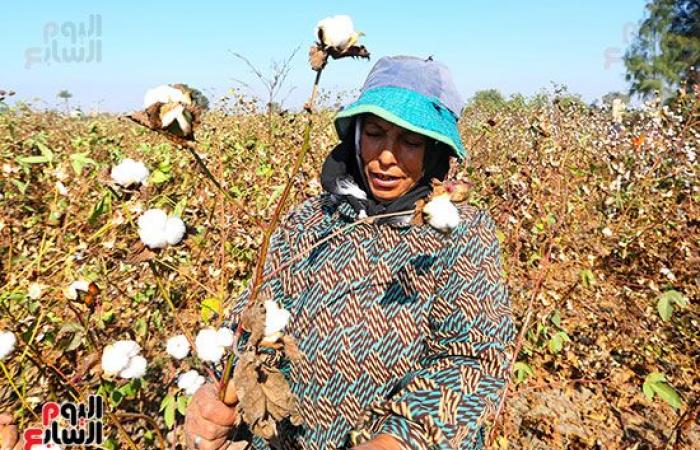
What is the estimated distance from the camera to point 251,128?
510 cm

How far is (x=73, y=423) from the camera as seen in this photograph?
3.62 feet

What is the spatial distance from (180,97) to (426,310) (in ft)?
2.08

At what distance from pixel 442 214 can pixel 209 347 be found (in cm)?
31

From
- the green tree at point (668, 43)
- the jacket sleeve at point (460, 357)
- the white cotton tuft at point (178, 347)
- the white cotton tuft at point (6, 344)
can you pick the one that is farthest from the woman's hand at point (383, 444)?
the green tree at point (668, 43)

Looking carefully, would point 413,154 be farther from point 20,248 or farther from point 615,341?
point 615,341

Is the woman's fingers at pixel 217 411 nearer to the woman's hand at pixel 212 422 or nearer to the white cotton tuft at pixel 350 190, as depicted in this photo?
the woman's hand at pixel 212 422

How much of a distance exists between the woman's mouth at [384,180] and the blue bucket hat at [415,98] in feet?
0.41

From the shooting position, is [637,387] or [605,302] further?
[605,302]

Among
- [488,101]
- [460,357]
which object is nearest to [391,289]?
[460,357]

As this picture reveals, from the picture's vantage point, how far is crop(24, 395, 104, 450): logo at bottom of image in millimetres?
960

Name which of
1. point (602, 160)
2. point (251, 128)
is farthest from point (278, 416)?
point (602, 160)

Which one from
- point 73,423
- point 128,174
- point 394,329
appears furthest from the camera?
point 73,423

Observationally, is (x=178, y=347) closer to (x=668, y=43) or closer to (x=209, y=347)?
(x=209, y=347)

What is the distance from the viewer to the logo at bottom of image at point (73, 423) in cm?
96
